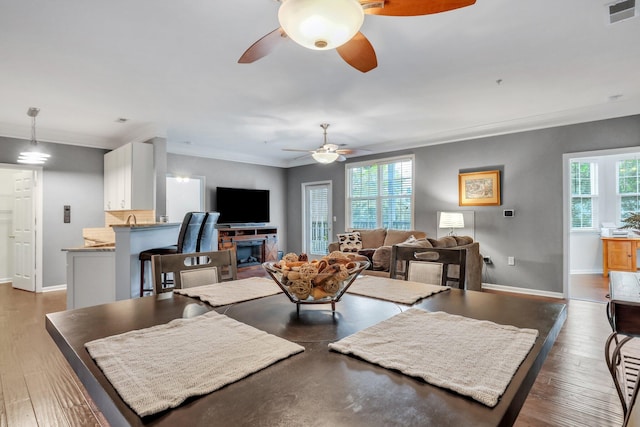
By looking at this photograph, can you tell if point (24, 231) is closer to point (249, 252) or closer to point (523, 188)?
point (249, 252)

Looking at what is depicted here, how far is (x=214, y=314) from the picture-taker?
3.81ft

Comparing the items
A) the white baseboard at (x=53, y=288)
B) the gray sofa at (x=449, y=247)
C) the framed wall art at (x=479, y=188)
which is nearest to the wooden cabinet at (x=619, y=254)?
the framed wall art at (x=479, y=188)

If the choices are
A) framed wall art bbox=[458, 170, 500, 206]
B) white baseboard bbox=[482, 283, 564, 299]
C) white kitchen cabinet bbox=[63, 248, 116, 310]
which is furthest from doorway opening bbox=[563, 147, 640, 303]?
white kitchen cabinet bbox=[63, 248, 116, 310]

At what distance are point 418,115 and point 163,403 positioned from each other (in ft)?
15.3

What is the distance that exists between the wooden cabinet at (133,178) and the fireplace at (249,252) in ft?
7.16

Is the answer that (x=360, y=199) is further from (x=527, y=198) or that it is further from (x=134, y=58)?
(x=134, y=58)

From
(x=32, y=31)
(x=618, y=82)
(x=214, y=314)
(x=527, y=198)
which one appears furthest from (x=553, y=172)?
(x=32, y=31)

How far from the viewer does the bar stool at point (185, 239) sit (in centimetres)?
327

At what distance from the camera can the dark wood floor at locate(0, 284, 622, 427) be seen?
6.04ft

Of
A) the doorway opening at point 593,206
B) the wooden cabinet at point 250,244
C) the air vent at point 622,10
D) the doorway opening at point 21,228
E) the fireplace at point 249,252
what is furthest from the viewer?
the fireplace at point 249,252

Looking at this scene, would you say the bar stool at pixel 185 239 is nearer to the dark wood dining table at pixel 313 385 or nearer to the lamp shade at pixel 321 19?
the dark wood dining table at pixel 313 385

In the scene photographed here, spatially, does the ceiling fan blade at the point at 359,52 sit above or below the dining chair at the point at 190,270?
above

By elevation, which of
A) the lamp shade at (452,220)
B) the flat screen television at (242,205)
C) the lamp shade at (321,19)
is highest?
the lamp shade at (321,19)

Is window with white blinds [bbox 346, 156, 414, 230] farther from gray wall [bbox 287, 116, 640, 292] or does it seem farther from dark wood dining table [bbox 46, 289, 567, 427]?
dark wood dining table [bbox 46, 289, 567, 427]
